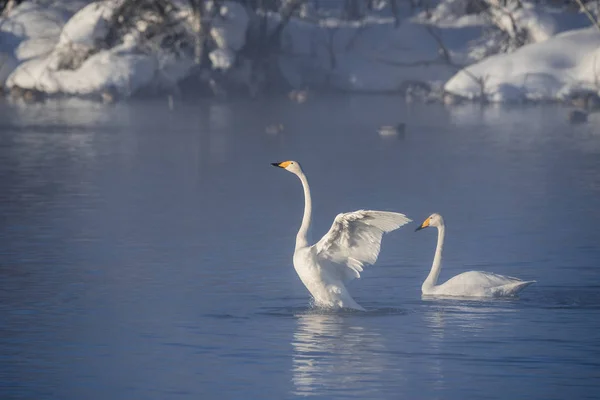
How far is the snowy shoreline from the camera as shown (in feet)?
148

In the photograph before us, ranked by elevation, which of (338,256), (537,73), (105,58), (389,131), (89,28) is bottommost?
(338,256)

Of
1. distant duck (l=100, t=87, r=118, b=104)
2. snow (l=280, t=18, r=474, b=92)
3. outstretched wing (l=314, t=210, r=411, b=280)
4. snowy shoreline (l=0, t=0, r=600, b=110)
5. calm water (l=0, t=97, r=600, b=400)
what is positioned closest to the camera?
calm water (l=0, t=97, r=600, b=400)

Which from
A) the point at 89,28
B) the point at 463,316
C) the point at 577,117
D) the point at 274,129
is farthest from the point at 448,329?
the point at 89,28

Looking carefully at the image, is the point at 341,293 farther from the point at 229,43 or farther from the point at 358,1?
the point at 358,1

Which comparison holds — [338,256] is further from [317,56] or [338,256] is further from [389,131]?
[317,56]

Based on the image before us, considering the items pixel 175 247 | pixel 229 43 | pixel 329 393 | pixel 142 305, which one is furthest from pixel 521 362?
pixel 229 43

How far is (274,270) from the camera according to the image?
15336 millimetres

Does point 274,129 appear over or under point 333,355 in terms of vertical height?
over

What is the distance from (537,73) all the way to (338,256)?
1294 inches

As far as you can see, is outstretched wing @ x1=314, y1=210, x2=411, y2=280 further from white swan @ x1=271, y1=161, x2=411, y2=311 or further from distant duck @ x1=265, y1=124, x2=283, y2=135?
distant duck @ x1=265, y1=124, x2=283, y2=135

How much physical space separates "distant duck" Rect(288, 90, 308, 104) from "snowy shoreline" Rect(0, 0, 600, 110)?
238 centimetres

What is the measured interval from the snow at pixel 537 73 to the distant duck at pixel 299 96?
4.90 metres

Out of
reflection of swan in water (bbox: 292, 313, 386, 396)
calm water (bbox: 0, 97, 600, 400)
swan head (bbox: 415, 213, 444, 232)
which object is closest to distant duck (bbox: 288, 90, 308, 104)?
calm water (bbox: 0, 97, 600, 400)

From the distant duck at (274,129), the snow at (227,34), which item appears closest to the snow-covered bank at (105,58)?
the snow at (227,34)
